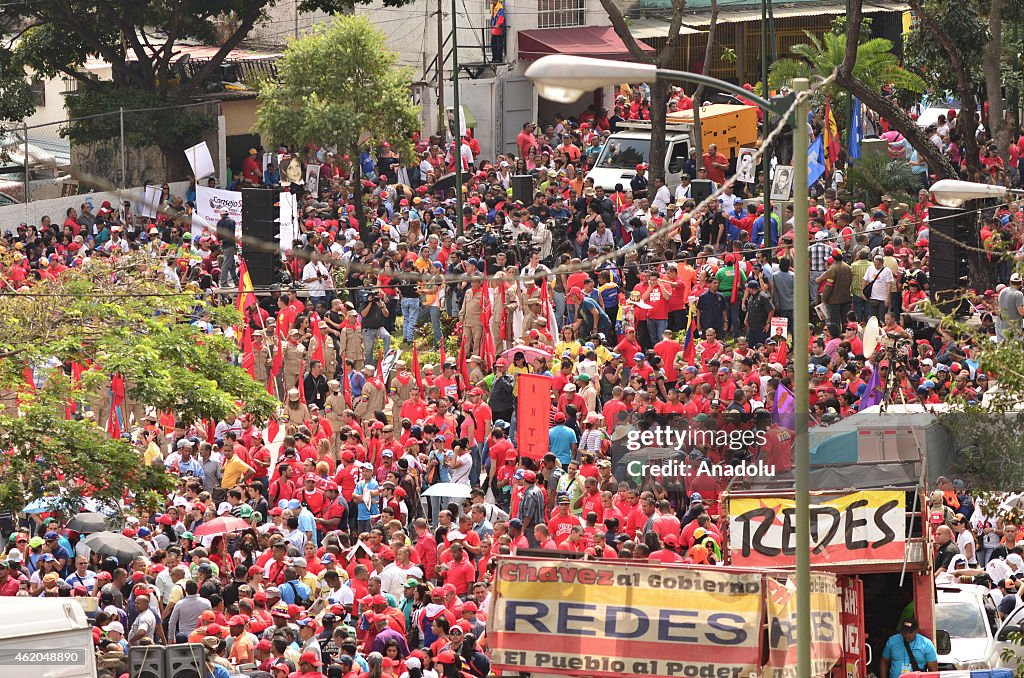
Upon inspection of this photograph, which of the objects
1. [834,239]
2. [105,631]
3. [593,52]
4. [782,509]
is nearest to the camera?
[782,509]

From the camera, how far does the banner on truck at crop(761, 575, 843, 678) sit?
45.3 feet

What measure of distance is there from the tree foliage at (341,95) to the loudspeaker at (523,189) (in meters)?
2.78

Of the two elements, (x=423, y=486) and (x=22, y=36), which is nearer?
(x=423, y=486)

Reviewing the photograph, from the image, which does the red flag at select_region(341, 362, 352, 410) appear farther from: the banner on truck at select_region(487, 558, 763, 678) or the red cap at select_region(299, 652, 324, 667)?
the banner on truck at select_region(487, 558, 763, 678)

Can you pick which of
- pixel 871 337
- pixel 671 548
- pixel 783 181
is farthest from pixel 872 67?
pixel 671 548

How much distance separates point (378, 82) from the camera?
38844 millimetres

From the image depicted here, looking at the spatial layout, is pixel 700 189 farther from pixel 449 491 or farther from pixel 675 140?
pixel 449 491

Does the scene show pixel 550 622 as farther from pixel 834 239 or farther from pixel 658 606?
pixel 834 239

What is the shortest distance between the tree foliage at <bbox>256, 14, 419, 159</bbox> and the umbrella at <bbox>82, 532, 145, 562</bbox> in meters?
19.0

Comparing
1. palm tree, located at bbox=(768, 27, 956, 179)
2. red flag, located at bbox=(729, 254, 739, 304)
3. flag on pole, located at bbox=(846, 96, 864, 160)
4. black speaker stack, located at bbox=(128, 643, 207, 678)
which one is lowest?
black speaker stack, located at bbox=(128, 643, 207, 678)

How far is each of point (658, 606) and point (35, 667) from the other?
4650mm

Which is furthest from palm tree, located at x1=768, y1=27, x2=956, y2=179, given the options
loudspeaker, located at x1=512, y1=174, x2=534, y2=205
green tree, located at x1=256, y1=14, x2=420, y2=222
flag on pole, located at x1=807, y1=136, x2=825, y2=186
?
green tree, located at x1=256, y1=14, x2=420, y2=222

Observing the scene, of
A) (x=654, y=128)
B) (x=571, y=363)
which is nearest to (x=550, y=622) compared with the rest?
(x=571, y=363)

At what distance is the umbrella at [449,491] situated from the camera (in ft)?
70.2
